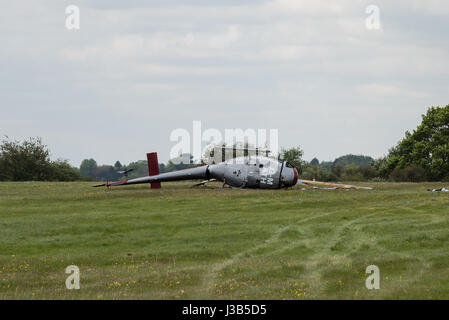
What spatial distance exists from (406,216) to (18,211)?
21.0m

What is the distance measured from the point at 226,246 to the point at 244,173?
75.3ft

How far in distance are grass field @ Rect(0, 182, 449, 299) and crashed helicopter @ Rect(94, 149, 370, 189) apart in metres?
6.04

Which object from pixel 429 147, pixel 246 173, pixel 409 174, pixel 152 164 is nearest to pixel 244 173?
pixel 246 173

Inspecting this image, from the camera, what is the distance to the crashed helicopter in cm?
4800

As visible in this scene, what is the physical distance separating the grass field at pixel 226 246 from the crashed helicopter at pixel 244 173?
6.04m

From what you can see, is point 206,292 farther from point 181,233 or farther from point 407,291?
point 181,233

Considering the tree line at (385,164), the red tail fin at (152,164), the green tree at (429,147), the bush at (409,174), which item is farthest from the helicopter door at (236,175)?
the green tree at (429,147)

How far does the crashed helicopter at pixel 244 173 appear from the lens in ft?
157
